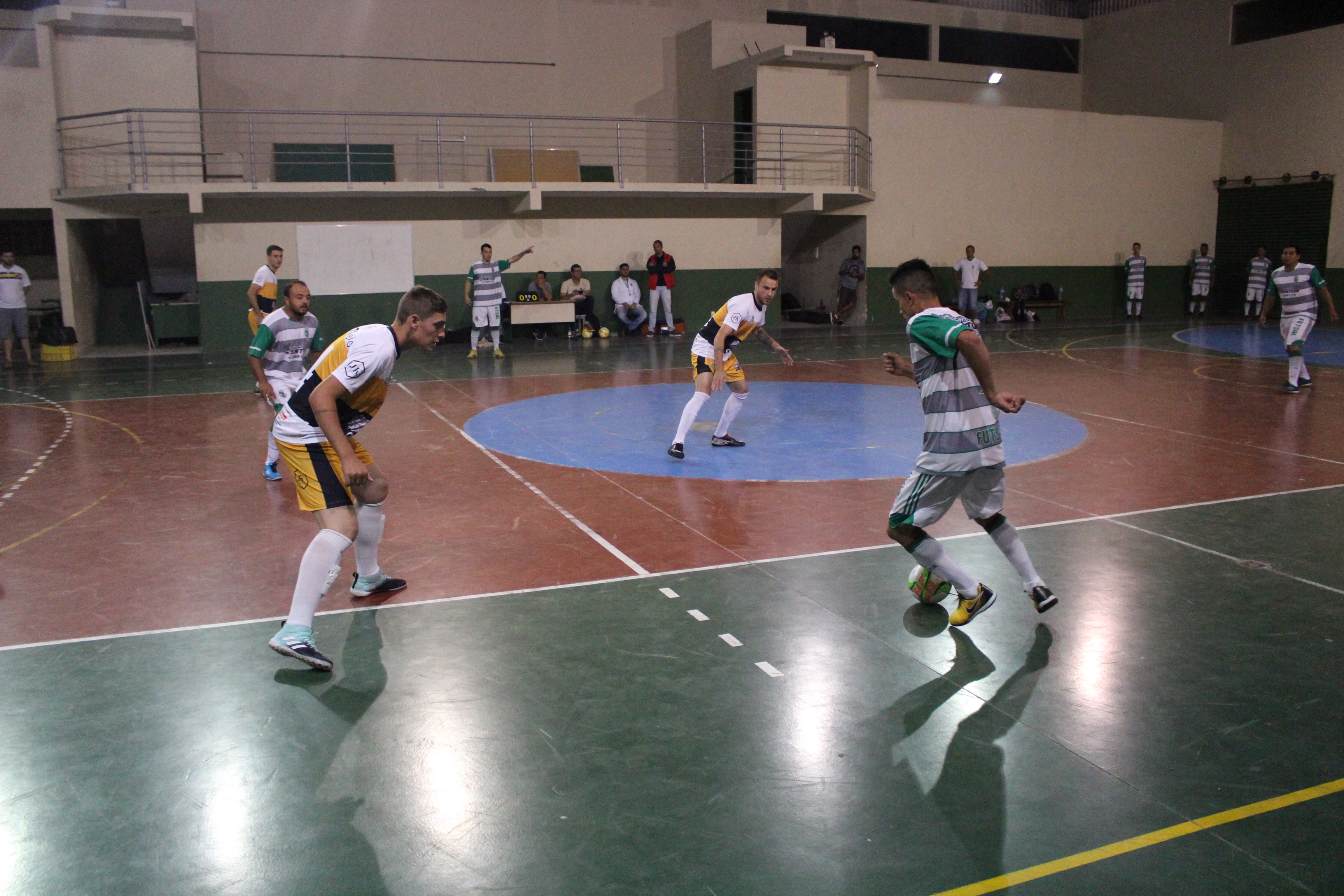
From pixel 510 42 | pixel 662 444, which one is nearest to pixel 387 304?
pixel 510 42

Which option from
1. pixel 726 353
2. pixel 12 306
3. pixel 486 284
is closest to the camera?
pixel 726 353

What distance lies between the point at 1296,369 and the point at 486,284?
13.6 meters

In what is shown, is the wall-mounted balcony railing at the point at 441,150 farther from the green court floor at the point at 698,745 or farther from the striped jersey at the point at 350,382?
the green court floor at the point at 698,745

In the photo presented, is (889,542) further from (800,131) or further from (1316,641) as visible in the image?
(800,131)

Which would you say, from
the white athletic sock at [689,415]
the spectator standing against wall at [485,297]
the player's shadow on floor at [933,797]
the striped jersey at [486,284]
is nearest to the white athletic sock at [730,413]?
the white athletic sock at [689,415]

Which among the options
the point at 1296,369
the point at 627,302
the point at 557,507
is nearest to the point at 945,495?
the point at 557,507

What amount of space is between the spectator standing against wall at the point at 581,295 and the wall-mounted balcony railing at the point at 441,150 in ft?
6.95

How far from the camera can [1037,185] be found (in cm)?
2906

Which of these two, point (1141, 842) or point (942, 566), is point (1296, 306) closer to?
point (942, 566)

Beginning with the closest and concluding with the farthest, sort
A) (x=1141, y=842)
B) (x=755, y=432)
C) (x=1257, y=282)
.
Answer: (x=1141, y=842) → (x=755, y=432) → (x=1257, y=282)

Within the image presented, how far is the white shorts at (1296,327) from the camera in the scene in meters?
14.2

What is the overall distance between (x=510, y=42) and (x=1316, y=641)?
24211 mm

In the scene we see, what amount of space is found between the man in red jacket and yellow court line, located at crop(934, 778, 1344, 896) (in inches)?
822

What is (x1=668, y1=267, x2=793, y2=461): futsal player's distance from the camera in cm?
1019
